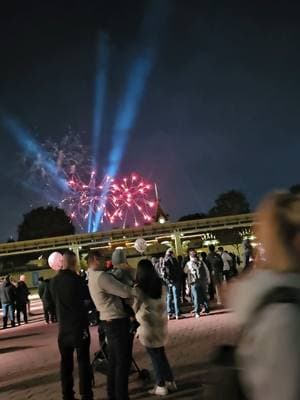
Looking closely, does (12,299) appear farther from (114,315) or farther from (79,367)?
(114,315)

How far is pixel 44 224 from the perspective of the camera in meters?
84.4

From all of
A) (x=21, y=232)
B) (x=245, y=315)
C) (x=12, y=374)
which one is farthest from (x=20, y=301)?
(x=21, y=232)

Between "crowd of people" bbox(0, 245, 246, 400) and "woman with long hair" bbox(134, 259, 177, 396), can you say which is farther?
"woman with long hair" bbox(134, 259, 177, 396)

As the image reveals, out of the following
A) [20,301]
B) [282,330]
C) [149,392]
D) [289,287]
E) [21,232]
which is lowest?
[149,392]

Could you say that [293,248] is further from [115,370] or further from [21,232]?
[21,232]

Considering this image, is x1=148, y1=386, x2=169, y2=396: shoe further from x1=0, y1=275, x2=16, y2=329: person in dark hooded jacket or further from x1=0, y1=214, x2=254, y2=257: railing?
x1=0, y1=214, x2=254, y2=257: railing

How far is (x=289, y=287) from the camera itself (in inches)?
77.0

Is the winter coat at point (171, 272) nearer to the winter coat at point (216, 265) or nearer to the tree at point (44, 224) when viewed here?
the winter coat at point (216, 265)

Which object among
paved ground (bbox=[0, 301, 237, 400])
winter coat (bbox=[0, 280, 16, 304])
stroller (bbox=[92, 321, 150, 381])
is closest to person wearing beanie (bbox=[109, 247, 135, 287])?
stroller (bbox=[92, 321, 150, 381])

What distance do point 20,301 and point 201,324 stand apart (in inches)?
382

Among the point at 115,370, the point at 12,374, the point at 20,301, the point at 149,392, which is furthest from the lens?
the point at 20,301

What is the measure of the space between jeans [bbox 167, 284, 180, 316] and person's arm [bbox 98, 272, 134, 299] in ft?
34.2

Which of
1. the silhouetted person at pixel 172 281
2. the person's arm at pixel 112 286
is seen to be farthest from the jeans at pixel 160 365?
the silhouetted person at pixel 172 281

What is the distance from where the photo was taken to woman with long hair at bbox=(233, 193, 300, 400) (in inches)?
72.7
